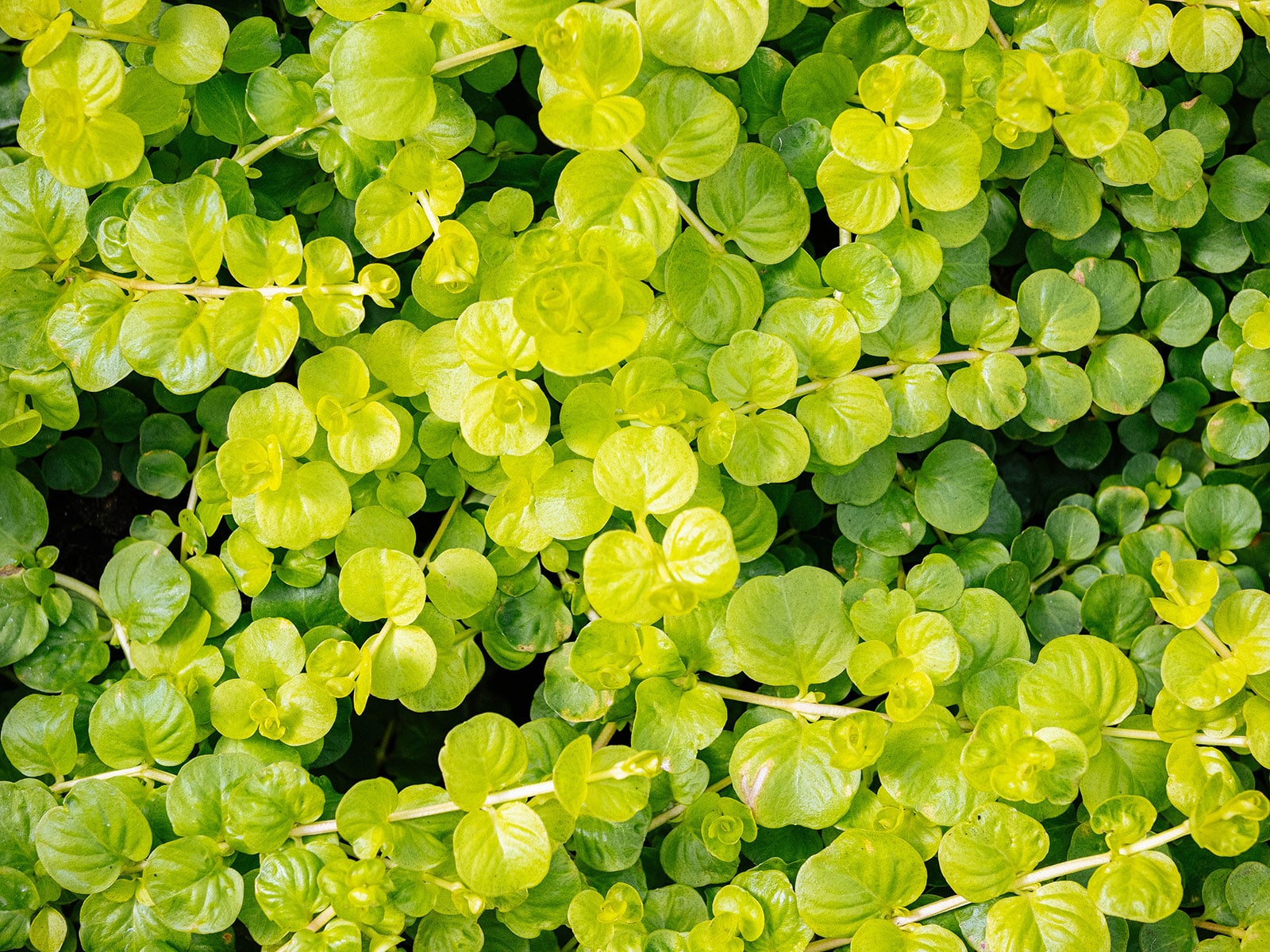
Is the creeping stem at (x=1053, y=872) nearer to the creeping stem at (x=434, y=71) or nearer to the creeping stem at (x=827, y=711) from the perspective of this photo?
the creeping stem at (x=827, y=711)

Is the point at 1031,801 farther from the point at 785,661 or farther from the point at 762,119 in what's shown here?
the point at 762,119

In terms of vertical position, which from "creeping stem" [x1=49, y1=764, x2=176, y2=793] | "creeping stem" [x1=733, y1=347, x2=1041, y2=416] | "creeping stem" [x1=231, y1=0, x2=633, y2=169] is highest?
"creeping stem" [x1=231, y1=0, x2=633, y2=169]

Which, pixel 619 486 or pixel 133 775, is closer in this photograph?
pixel 619 486

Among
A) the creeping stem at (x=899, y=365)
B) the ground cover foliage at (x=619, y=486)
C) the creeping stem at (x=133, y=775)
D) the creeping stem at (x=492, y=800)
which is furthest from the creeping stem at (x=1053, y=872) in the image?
the creeping stem at (x=133, y=775)

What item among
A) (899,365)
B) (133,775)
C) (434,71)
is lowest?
(133,775)

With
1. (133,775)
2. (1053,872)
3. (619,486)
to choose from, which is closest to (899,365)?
(619,486)

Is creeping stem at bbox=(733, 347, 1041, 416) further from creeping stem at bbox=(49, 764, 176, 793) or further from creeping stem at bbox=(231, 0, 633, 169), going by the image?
creeping stem at bbox=(49, 764, 176, 793)

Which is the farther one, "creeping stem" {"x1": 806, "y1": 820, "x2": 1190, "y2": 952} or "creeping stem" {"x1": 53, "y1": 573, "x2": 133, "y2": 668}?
"creeping stem" {"x1": 53, "y1": 573, "x2": 133, "y2": 668}

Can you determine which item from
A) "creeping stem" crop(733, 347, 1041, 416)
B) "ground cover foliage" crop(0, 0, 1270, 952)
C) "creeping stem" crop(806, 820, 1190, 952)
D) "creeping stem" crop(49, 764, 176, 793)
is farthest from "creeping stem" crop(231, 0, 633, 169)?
"creeping stem" crop(806, 820, 1190, 952)

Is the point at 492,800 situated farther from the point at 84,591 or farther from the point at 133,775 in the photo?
the point at 84,591
